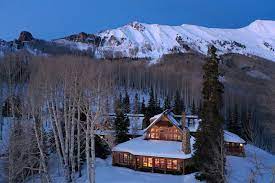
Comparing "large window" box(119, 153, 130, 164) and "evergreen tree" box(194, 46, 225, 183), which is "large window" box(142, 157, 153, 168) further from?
"evergreen tree" box(194, 46, 225, 183)

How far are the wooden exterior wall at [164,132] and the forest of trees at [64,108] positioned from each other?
347 cm

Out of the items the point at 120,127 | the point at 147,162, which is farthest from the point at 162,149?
the point at 120,127

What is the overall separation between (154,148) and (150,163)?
5.77ft

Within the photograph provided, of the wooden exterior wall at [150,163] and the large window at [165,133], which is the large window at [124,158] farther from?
the large window at [165,133]

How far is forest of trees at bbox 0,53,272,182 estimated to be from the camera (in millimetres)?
28184

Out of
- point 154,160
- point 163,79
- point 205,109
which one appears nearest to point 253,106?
point 163,79

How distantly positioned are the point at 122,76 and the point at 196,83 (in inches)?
862

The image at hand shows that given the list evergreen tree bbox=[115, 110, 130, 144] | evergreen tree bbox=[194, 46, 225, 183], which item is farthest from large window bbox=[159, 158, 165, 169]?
evergreen tree bbox=[194, 46, 225, 183]

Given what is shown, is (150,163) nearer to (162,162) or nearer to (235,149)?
(162,162)

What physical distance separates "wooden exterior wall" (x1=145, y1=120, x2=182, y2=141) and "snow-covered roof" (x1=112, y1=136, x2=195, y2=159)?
78 centimetres

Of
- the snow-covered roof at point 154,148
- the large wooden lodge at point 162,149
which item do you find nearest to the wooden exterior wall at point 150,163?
the large wooden lodge at point 162,149

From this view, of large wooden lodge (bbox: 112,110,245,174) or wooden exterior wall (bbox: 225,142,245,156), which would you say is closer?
large wooden lodge (bbox: 112,110,245,174)

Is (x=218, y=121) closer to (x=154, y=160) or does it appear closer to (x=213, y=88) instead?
(x=213, y=88)

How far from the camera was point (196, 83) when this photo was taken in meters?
107
